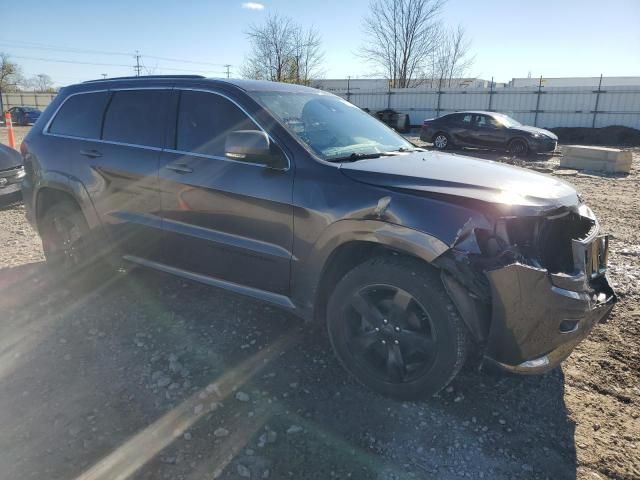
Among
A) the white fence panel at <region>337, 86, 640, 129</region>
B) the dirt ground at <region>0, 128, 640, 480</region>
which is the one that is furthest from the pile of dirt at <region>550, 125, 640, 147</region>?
the dirt ground at <region>0, 128, 640, 480</region>

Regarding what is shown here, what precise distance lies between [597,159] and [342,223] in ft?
40.7

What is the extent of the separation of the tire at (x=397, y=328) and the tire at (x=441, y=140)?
15954 mm

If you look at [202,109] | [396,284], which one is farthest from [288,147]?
[396,284]

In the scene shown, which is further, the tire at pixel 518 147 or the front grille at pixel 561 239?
the tire at pixel 518 147

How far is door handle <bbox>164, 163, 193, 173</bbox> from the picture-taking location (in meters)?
3.43

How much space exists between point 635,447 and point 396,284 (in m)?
1.50

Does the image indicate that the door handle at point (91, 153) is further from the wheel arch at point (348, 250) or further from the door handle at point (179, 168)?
the wheel arch at point (348, 250)

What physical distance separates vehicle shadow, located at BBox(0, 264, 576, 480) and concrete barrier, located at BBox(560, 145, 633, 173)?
37.5 feet

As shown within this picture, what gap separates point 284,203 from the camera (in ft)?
9.79

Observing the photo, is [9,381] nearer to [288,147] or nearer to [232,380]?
[232,380]

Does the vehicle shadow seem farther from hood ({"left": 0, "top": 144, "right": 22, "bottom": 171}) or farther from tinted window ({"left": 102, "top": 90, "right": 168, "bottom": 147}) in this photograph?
hood ({"left": 0, "top": 144, "right": 22, "bottom": 171})

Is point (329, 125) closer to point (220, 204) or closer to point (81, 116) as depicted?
point (220, 204)

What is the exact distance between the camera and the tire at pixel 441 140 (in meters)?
17.8

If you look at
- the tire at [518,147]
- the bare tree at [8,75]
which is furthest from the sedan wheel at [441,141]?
the bare tree at [8,75]
